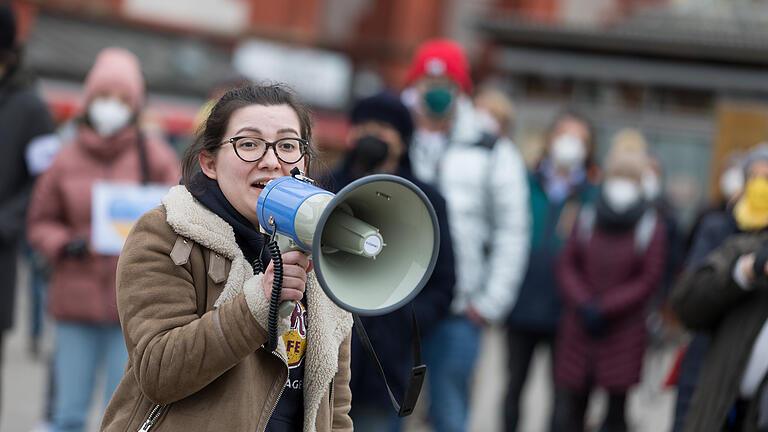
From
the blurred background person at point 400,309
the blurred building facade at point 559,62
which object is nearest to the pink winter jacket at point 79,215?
the blurred background person at point 400,309

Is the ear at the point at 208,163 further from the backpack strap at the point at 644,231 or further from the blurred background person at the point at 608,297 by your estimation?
the backpack strap at the point at 644,231

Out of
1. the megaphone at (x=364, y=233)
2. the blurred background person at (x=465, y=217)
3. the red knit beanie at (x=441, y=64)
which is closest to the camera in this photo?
the megaphone at (x=364, y=233)

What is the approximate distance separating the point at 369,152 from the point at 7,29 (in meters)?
2.02

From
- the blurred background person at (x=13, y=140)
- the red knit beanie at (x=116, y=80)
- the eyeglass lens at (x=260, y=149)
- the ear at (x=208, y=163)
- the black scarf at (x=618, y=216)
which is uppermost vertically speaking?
the eyeglass lens at (x=260, y=149)

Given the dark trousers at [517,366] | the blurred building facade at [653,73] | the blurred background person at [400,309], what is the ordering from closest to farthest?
1. the blurred background person at [400,309]
2. the dark trousers at [517,366]
3. the blurred building facade at [653,73]

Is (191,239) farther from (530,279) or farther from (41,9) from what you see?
(41,9)

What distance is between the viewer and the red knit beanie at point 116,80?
5.06m

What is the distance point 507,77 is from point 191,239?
14.4 m

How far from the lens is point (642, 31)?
632 inches

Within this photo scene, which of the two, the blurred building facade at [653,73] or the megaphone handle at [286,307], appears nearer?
the megaphone handle at [286,307]

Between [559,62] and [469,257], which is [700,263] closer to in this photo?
[469,257]

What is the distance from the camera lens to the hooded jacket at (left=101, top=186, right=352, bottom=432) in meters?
2.13

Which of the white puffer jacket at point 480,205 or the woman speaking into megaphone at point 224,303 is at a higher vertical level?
the woman speaking into megaphone at point 224,303

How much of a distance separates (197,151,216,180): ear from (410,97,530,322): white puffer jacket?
279 centimetres
